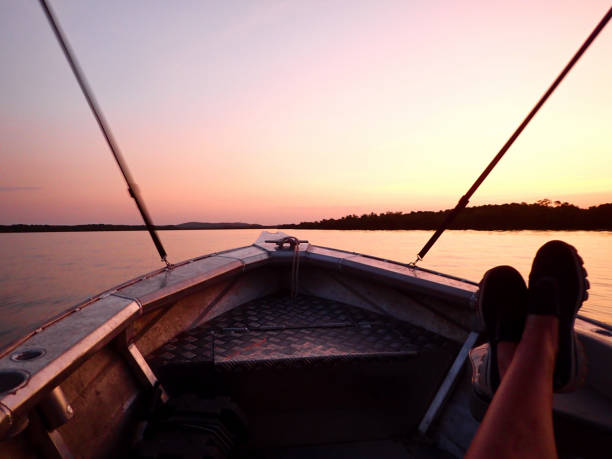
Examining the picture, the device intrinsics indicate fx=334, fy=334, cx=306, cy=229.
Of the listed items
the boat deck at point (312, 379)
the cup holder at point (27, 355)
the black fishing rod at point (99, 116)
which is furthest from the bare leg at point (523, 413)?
the black fishing rod at point (99, 116)

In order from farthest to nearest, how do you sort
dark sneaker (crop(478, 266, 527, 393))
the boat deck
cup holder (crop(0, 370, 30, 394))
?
the boat deck → dark sneaker (crop(478, 266, 527, 393)) → cup holder (crop(0, 370, 30, 394))

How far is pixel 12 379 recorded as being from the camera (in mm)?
1108

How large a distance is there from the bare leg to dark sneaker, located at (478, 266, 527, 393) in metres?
0.26

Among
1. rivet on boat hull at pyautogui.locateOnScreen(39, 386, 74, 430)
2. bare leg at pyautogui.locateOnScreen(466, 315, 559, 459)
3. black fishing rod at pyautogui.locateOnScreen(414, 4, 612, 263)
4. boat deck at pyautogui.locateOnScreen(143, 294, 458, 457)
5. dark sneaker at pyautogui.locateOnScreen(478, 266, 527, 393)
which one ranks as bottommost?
boat deck at pyautogui.locateOnScreen(143, 294, 458, 457)

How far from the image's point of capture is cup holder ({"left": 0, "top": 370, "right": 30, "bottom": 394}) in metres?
1.06

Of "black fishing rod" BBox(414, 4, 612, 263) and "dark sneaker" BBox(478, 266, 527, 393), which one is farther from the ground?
"black fishing rod" BBox(414, 4, 612, 263)

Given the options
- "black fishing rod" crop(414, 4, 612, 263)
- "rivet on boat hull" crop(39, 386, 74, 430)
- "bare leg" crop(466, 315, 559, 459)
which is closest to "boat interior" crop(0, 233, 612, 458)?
"rivet on boat hull" crop(39, 386, 74, 430)

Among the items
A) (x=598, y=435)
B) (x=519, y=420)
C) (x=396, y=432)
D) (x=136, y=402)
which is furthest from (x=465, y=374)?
(x=136, y=402)

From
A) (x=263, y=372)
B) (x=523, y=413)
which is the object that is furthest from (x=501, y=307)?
(x=263, y=372)

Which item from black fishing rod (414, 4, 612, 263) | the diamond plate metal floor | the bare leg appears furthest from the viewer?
the diamond plate metal floor

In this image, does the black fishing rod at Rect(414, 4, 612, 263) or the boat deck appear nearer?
the black fishing rod at Rect(414, 4, 612, 263)

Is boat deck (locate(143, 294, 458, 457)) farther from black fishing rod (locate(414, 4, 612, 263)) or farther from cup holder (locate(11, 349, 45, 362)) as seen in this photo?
black fishing rod (locate(414, 4, 612, 263))

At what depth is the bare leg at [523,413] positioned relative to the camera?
89cm

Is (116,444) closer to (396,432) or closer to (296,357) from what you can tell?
(296,357)
